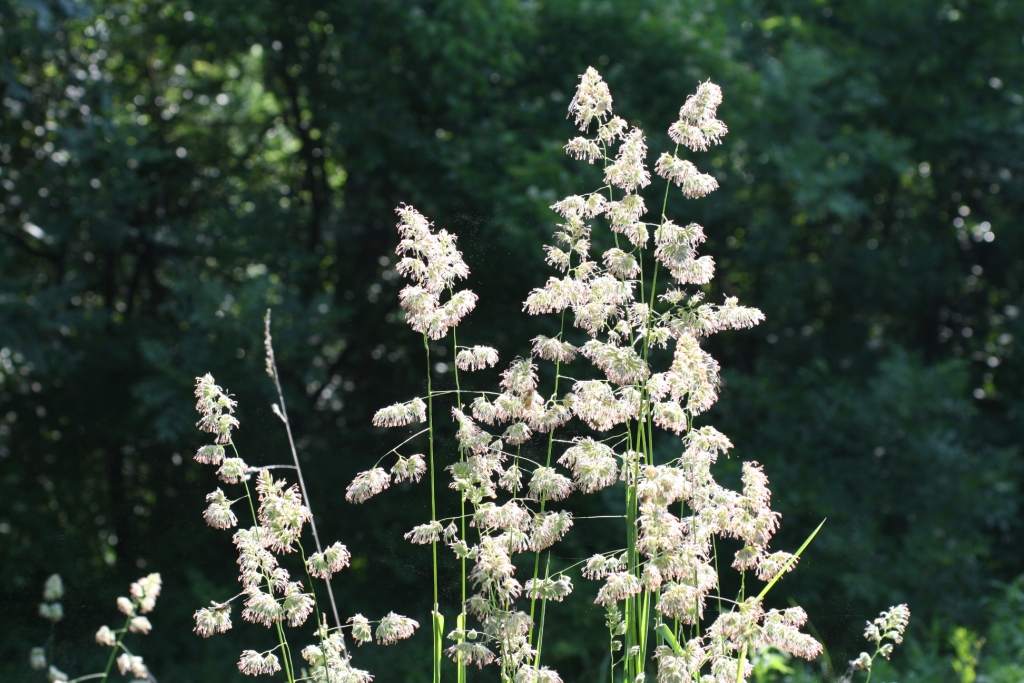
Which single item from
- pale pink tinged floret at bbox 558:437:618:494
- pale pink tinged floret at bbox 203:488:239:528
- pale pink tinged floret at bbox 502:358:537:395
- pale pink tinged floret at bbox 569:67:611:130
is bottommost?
pale pink tinged floret at bbox 203:488:239:528

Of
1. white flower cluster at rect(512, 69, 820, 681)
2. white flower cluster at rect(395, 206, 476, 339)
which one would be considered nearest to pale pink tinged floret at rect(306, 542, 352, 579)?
white flower cluster at rect(512, 69, 820, 681)

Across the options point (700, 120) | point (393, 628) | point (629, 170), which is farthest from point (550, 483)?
point (700, 120)

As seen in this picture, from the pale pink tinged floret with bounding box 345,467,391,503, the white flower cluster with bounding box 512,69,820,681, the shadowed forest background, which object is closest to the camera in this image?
the white flower cluster with bounding box 512,69,820,681

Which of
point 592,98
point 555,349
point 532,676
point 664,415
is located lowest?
point 532,676

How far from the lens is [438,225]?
4.15 meters

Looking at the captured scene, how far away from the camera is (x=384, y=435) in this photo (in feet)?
14.9

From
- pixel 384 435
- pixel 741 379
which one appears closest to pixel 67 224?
pixel 384 435

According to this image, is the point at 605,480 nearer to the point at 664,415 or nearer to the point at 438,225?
the point at 664,415

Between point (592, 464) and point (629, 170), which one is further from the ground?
point (629, 170)

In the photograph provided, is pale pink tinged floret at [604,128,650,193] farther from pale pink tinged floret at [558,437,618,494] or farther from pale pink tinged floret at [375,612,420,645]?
pale pink tinged floret at [375,612,420,645]

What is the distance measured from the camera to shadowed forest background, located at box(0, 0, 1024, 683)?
421 centimetres

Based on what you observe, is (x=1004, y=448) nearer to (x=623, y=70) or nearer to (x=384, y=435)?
(x=623, y=70)

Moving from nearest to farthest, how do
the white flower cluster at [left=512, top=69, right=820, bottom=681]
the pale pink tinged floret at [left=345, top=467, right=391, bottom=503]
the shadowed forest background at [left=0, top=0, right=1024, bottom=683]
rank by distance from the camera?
the white flower cluster at [left=512, top=69, right=820, bottom=681] → the pale pink tinged floret at [left=345, top=467, right=391, bottom=503] → the shadowed forest background at [left=0, top=0, right=1024, bottom=683]

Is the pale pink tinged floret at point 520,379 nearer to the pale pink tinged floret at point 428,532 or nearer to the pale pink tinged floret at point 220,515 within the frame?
the pale pink tinged floret at point 428,532
